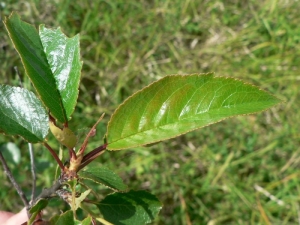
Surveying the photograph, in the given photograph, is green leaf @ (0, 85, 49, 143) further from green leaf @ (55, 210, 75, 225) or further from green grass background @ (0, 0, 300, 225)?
green grass background @ (0, 0, 300, 225)

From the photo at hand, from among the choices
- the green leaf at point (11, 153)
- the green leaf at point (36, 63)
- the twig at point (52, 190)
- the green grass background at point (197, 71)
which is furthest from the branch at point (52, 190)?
the green grass background at point (197, 71)

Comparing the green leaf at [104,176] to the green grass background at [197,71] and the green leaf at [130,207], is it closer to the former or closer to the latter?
the green leaf at [130,207]

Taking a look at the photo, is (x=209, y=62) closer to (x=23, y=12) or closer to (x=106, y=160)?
(x=106, y=160)

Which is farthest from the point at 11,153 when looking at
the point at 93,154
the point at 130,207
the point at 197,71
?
the point at 197,71

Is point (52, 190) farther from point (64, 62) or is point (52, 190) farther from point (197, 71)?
point (197, 71)

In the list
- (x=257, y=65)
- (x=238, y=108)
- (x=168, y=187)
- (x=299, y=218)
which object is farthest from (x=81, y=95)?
(x=238, y=108)

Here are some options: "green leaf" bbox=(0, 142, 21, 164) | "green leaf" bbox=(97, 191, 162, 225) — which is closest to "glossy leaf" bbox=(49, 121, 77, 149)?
"green leaf" bbox=(97, 191, 162, 225)
